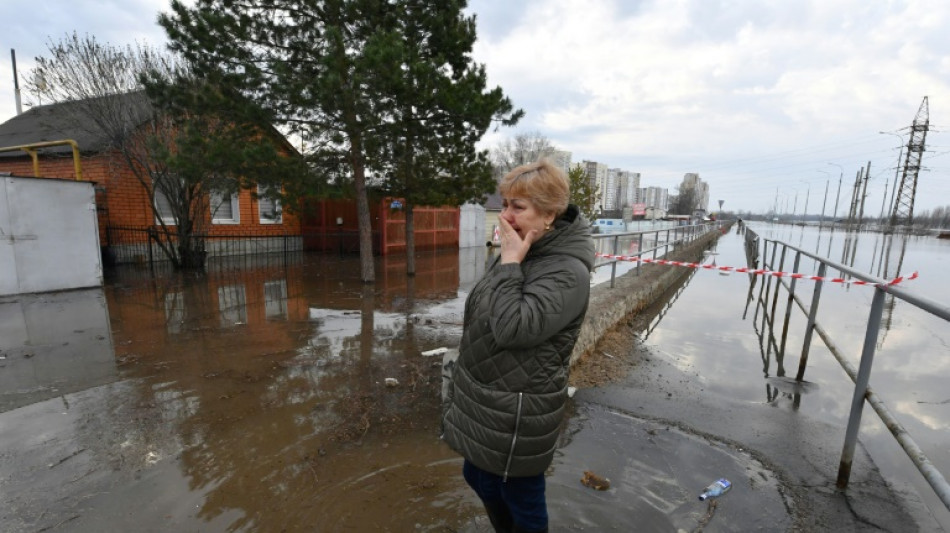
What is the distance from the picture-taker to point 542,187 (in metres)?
1.63

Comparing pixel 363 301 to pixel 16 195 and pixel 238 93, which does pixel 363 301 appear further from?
pixel 16 195

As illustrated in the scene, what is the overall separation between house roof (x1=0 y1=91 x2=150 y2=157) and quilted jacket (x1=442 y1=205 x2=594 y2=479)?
1180cm

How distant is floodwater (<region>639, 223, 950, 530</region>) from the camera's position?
3.50 metres

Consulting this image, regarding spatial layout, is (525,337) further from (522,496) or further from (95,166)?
(95,166)

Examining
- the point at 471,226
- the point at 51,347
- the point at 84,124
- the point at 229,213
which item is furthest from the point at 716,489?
the point at 471,226

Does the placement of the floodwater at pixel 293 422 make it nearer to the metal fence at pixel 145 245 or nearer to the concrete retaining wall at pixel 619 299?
the concrete retaining wall at pixel 619 299

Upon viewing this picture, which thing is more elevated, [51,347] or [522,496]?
[522,496]

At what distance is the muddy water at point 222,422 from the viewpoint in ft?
7.96

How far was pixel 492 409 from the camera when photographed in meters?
1.62

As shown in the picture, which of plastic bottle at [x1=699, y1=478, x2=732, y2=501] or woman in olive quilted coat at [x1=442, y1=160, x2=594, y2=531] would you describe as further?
plastic bottle at [x1=699, y1=478, x2=732, y2=501]

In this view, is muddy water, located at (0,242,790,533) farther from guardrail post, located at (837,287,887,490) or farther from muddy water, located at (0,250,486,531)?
guardrail post, located at (837,287,887,490)

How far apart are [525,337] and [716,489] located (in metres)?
2.07

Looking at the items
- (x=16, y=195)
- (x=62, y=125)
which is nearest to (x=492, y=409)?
(x=16, y=195)

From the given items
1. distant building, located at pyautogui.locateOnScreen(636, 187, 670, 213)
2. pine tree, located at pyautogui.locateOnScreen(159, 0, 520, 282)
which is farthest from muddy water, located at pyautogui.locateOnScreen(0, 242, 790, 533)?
distant building, located at pyautogui.locateOnScreen(636, 187, 670, 213)
